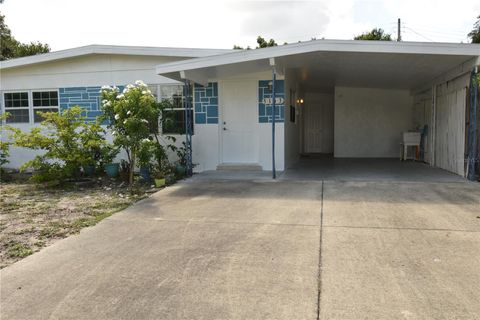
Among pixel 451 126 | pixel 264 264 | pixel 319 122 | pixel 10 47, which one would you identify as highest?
Result: pixel 10 47

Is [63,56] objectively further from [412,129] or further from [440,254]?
[412,129]

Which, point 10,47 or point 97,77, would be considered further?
point 10,47

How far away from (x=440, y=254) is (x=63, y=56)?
32.0 ft

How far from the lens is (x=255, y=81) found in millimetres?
9508

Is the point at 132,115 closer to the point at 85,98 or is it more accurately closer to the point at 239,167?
the point at 239,167

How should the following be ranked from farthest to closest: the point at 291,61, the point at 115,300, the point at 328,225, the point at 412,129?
1. the point at 412,129
2. the point at 291,61
3. the point at 328,225
4. the point at 115,300

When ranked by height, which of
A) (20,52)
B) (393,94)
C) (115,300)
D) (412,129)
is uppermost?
(20,52)

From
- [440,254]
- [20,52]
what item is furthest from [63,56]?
[20,52]

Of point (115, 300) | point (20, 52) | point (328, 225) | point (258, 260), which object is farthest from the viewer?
point (20, 52)

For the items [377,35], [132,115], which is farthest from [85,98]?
[377,35]

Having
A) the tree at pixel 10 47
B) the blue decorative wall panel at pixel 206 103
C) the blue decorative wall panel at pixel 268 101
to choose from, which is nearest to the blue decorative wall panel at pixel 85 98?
the blue decorative wall panel at pixel 206 103

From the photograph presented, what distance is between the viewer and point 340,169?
9.99 meters

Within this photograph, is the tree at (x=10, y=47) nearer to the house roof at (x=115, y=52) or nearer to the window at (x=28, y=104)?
the window at (x=28, y=104)

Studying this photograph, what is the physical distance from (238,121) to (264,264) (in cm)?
626
